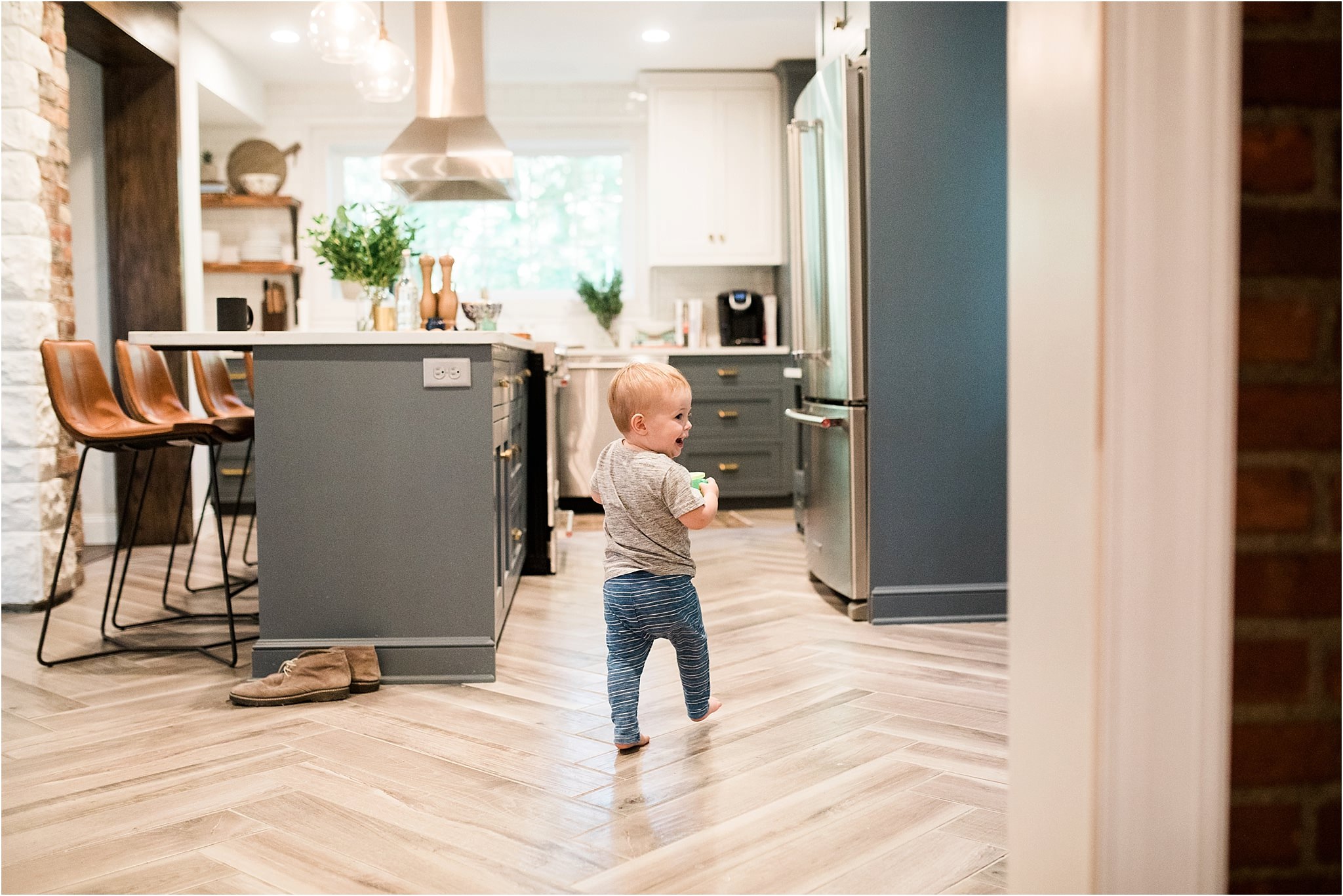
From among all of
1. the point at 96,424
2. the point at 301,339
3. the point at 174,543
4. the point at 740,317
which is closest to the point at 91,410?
the point at 96,424

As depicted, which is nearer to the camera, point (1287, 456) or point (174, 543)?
point (1287, 456)

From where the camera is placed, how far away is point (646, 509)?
2.16m

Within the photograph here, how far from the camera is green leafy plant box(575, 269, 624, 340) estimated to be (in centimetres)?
661

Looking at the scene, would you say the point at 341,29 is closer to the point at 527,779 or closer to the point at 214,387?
the point at 214,387

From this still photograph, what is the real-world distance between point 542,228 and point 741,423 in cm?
198

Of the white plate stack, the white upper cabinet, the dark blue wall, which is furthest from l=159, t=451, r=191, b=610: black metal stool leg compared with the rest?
the white upper cabinet

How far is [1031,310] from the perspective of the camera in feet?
3.53

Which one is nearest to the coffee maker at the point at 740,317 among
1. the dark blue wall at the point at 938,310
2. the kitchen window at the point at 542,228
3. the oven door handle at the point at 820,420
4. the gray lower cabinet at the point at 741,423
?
the gray lower cabinet at the point at 741,423

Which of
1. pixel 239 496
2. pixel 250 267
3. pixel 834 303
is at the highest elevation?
pixel 250 267

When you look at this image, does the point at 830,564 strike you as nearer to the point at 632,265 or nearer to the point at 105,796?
the point at 105,796

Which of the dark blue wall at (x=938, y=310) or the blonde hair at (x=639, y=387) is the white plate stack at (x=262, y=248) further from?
the blonde hair at (x=639, y=387)

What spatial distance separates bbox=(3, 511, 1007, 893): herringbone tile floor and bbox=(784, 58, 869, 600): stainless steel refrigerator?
542mm

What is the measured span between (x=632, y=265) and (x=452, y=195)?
1747mm

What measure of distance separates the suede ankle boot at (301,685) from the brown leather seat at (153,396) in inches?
30.8
